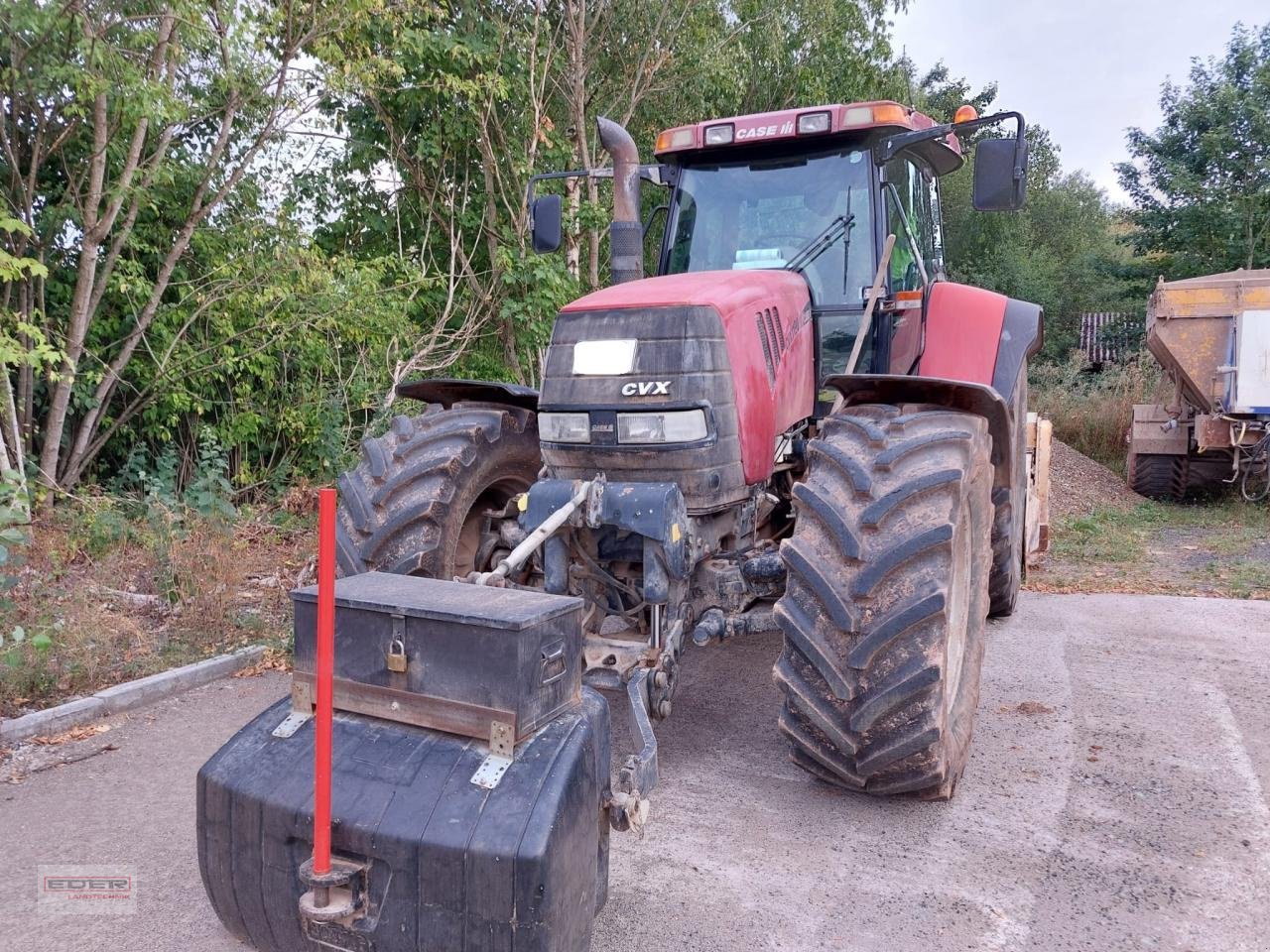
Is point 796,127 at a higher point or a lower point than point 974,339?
higher

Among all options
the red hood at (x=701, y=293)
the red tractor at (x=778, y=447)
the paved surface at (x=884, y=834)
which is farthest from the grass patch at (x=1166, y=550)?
the red hood at (x=701, y=293)

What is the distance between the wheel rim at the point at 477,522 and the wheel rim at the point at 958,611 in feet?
6.25

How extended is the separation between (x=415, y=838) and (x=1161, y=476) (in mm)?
12013

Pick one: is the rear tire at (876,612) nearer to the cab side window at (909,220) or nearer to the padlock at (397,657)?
the padlock at (397,657)

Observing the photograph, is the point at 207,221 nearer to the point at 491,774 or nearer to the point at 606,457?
the point at 606,457

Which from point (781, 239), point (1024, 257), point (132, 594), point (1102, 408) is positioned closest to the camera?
point (781, 239)

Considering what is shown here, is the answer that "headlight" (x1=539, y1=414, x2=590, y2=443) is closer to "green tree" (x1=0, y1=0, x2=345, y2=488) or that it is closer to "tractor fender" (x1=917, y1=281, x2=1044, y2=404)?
"tractor fender" (x1=917, y1=281, x2=1044, y2=404)

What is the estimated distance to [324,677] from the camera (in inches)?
76.5

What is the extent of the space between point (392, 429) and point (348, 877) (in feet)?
7.71

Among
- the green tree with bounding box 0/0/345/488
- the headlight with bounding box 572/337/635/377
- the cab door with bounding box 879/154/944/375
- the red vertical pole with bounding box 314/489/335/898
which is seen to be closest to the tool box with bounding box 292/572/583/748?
the red vertical pole with bounding box 314/489/335/898

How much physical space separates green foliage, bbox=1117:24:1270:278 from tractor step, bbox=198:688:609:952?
63.7 feet

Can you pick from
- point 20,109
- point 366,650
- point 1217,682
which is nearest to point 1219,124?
point 1217,682

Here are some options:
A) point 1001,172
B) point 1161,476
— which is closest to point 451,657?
point 1001,172

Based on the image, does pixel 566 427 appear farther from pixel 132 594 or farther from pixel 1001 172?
pixel 132 594
